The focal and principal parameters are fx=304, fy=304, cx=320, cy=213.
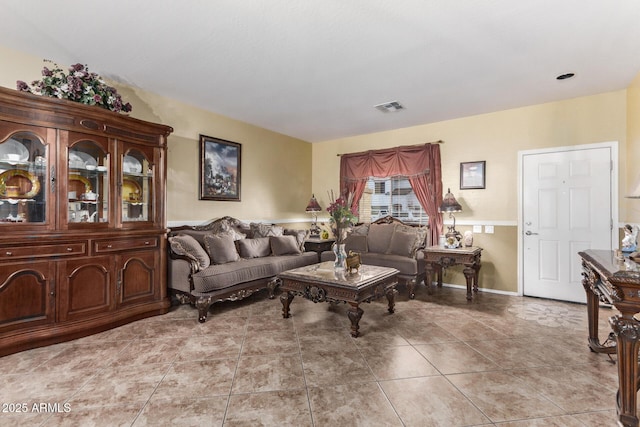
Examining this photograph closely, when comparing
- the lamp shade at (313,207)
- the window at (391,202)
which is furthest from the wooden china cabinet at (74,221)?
the window at (391,202)

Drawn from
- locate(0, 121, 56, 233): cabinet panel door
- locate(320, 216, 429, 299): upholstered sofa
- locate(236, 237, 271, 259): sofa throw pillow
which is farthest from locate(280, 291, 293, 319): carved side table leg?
locate(0, 121, 56, 233): cabinet panel door

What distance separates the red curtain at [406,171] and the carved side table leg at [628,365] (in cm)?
320

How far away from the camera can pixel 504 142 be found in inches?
172

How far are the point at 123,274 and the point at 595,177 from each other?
5591mm

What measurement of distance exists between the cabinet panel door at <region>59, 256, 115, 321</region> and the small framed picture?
4.72 meters

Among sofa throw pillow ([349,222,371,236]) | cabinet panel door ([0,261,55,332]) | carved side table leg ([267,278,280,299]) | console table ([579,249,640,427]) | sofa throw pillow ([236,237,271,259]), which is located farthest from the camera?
sofa throw pillow ([349,222,371,236])

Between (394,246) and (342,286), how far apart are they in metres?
2.05

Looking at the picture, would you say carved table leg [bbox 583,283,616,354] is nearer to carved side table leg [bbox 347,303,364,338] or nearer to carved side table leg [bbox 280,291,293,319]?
carved side table leg [bbox 347,303,364,338]

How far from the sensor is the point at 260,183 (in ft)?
17.4

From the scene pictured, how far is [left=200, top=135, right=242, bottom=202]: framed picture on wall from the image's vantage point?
14.5ft

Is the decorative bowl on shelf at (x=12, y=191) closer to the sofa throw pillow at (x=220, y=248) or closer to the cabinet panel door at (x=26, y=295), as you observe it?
the cabinet panel door at (x=26, y=295)

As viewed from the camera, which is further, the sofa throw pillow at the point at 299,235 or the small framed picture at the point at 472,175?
the sofa throw pillow at the point at 299,235

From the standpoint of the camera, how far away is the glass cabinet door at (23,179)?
2.54 meters

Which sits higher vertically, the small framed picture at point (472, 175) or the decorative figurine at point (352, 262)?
the small framed picture at point (472, 175)
